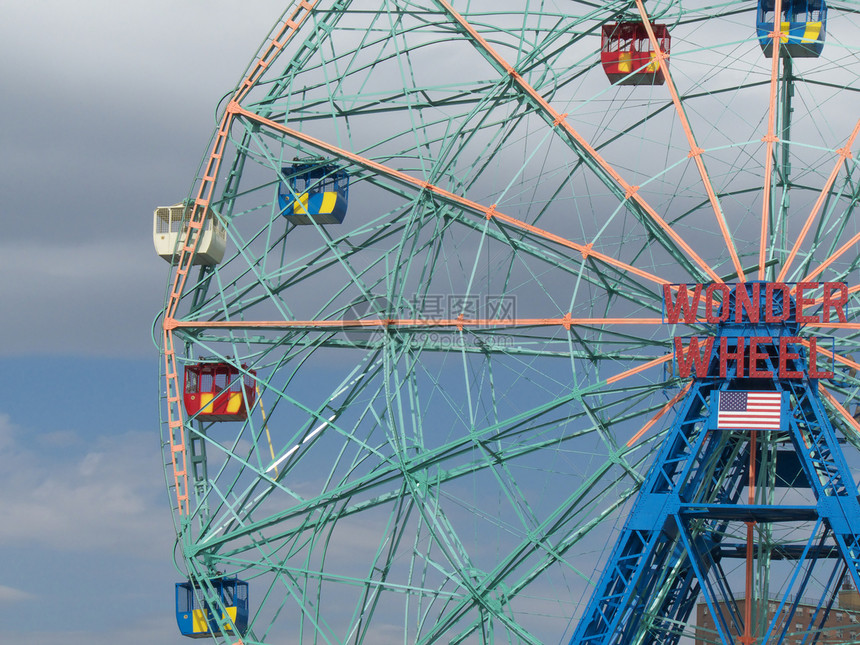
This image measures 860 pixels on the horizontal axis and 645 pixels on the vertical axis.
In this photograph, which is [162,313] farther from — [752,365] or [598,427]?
[752,365]

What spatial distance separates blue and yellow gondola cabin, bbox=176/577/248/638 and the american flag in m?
14.0

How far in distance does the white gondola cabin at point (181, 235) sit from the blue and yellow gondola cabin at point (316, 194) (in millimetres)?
1976

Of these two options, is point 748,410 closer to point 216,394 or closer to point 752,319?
point 752,319

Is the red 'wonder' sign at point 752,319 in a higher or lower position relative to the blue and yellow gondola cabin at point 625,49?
lower

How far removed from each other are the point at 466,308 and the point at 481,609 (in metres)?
7.32

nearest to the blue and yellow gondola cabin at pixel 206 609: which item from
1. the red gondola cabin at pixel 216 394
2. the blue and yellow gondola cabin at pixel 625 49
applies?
the red gondola cabin at pixel 216 394

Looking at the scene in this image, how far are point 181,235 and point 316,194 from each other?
3.87 metres

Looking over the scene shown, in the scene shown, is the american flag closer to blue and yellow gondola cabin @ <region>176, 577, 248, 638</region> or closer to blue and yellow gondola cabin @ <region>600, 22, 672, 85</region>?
blue and yellow gondola cabin @ <region>600, 22, 672, 85</region>

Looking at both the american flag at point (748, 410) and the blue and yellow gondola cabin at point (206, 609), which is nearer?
the american flag at point (748, 410)

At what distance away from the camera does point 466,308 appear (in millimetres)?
44188

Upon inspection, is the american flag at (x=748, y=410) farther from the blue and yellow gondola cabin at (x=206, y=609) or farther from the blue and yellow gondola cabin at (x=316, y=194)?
the blue and yellow gondola cabin at (x=206, y=609)

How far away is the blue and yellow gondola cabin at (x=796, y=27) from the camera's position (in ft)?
148

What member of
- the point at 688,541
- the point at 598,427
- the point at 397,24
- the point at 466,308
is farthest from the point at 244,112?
the point at 688,541

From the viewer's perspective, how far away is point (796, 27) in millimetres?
45094
